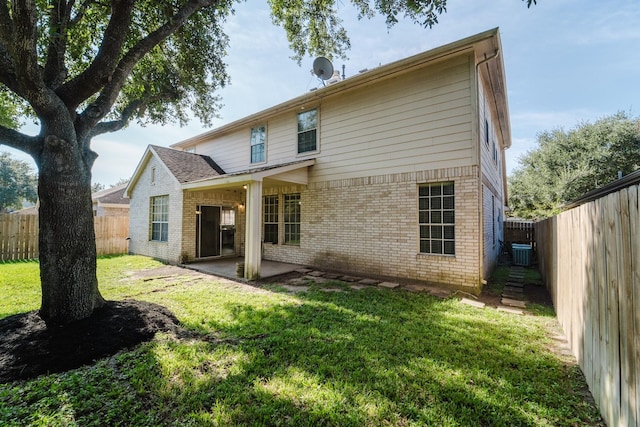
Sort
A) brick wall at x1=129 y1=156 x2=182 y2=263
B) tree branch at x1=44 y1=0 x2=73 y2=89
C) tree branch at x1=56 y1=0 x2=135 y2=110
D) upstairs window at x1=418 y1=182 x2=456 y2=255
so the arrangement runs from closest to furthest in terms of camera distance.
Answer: tree branch at x1=56 y1=0 x2=135 y2=110 → tree branch at x1=44 y1=0 x2=73 y2=89 → upstairs window at x1=418 y1=182 x2=456 y2=255 → brick wall at x1=129 y1=156 x2=182 y2=263

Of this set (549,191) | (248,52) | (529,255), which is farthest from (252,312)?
(549,191)

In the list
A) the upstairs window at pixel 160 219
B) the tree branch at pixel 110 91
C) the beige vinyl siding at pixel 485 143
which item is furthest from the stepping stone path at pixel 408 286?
the upstairs window at pixel 160 219

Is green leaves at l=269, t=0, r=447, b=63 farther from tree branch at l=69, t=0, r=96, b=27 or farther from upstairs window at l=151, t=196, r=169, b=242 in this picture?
upstairs window at l=151, t=196, r=169, b=242

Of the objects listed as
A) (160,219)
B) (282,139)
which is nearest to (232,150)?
(282,139)

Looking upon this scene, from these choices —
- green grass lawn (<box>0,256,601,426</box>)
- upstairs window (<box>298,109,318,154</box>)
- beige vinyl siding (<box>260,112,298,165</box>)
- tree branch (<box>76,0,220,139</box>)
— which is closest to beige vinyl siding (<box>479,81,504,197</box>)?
green grass lawn (<box>0,256,601,426</box>)

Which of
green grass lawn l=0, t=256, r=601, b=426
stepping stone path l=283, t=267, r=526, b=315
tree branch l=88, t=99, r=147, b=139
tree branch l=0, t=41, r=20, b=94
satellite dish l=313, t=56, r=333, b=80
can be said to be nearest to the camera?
green grass lawn l=0, t=256, r=601, b=426

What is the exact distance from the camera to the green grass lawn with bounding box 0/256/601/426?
233 cm

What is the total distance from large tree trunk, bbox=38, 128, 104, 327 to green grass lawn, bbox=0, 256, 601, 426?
1.62 meters

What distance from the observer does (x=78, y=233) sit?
13.8 ft

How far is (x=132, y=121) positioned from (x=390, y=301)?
9313mm

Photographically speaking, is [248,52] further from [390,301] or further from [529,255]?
[529,255]

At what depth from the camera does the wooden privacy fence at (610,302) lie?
1.84 metres

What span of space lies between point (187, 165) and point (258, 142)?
11.5 ft

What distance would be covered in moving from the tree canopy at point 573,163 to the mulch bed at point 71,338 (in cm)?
2366
